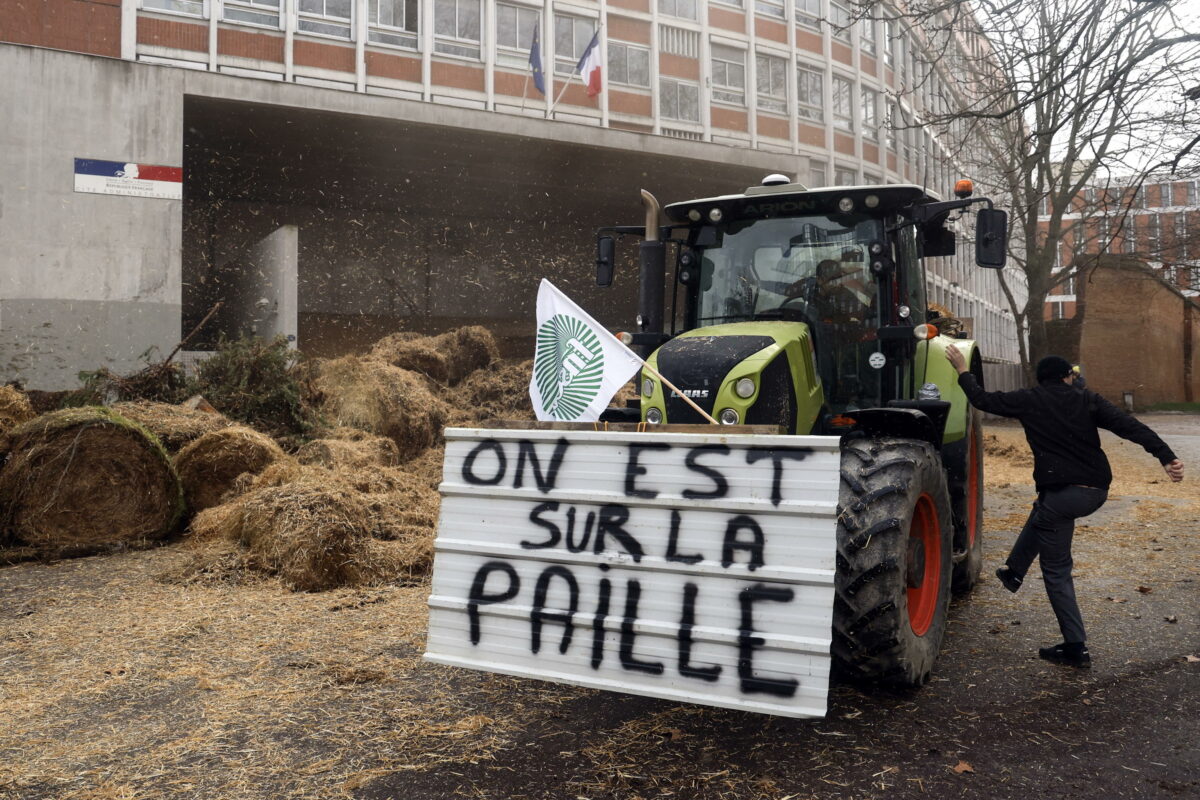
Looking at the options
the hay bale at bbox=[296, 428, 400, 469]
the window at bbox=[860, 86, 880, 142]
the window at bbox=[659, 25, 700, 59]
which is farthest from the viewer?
the window at bbox=[860, 86, 880, 142]

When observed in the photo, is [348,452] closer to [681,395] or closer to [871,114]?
[681,395]

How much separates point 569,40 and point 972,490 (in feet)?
→ 81.9

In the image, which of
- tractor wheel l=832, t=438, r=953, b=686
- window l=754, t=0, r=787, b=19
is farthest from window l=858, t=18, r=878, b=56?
tractor wheel l=832, t=438, r=953, b=686

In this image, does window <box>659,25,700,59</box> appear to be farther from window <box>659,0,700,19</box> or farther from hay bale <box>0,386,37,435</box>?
hay bale <box>0,386,37,435</box>

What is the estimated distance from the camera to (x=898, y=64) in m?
38.4

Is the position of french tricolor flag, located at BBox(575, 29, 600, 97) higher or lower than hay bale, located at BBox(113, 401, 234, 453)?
higher

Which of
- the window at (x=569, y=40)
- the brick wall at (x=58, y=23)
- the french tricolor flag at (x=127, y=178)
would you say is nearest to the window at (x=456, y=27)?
the window at (x=569, y=40)

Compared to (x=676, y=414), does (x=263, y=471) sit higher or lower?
lower

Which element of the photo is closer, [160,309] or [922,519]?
[922,519]

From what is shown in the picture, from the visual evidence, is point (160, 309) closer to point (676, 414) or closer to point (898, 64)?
point (676, 414)

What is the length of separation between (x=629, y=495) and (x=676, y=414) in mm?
1256

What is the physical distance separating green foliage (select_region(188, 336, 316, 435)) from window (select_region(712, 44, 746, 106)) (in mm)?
23564

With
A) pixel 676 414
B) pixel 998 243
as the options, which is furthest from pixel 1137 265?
pixel 676 414

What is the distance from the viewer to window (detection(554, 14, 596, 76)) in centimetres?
2853
